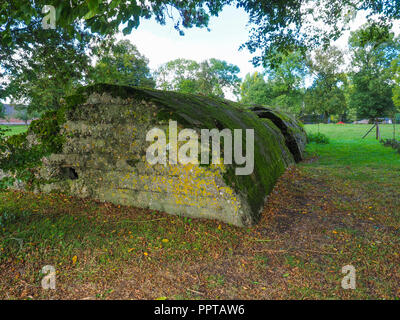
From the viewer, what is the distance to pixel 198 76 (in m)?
56.0

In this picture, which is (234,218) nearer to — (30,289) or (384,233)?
(384,233)

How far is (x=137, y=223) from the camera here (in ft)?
14.2

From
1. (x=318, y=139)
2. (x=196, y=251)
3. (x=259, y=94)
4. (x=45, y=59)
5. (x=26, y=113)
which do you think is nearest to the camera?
(x=196, y=251)

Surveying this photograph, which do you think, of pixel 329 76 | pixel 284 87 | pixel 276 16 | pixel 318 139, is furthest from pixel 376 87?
pixel 276 16

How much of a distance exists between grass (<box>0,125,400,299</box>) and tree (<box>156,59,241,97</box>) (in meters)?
48.8

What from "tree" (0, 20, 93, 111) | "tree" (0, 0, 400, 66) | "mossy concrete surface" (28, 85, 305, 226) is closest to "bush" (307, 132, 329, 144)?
"tree" (0, 0, 400, 66)

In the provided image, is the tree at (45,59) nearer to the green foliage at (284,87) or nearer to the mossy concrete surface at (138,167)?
the mossy concrete surface at (138,167)

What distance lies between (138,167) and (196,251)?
205 centimetres

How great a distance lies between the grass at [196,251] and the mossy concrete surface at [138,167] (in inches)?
10.3

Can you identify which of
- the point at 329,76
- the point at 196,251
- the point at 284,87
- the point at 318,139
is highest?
the point at 284,87

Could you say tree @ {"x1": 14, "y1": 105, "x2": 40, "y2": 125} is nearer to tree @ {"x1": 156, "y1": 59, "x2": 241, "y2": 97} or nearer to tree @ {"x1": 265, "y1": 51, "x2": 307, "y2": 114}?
tree @ {"x1": 156, "y1": 59, "x2": 241, "y2": 97}

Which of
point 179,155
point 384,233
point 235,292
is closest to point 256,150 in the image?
point 179,155

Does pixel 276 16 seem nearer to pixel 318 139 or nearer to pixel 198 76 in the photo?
pixel 318 139

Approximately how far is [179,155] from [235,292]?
242 cm
